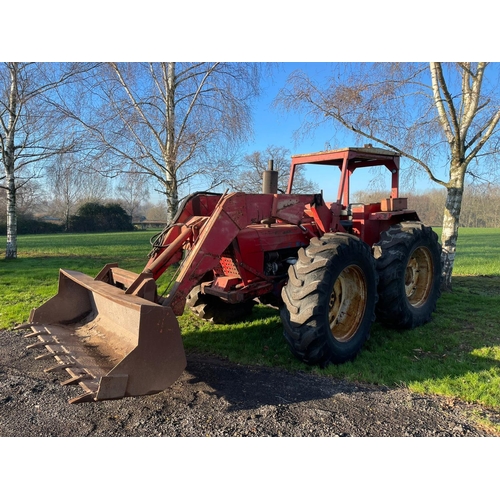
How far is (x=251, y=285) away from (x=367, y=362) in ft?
5.20

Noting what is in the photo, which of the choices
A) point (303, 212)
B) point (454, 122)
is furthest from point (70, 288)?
point (454, 122)

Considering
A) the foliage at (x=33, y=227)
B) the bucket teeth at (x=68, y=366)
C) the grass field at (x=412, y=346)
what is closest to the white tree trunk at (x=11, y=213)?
the grass field at (x=412, y=346)

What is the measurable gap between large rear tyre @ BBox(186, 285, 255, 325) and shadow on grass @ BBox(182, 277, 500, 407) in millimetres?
160

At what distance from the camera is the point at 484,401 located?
345cm

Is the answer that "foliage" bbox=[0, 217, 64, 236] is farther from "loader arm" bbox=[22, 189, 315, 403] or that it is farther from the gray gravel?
the gray gravel

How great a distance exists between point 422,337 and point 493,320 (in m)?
1.52

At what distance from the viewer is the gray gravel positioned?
3.04 m

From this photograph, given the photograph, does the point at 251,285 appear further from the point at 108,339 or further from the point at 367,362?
the point at 108,339

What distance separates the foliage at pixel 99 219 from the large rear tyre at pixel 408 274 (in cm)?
4097

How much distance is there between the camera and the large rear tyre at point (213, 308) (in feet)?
18.1

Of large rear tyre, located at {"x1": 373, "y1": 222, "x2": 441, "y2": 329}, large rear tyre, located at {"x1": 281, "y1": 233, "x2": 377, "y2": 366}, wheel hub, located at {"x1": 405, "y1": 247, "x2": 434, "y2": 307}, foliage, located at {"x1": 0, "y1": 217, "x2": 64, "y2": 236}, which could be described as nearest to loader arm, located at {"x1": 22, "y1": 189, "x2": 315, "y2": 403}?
large rear tyre, located at {"x1": 281, "y1": 233, "x2": 377, "y2": 366}

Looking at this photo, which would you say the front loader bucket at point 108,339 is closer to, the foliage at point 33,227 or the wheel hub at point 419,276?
the wheel hub at point 419,276

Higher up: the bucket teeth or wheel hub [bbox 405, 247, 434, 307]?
wheel hub [bbox 405, 247, 434, 307]

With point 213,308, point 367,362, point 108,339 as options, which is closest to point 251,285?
point 213,308
